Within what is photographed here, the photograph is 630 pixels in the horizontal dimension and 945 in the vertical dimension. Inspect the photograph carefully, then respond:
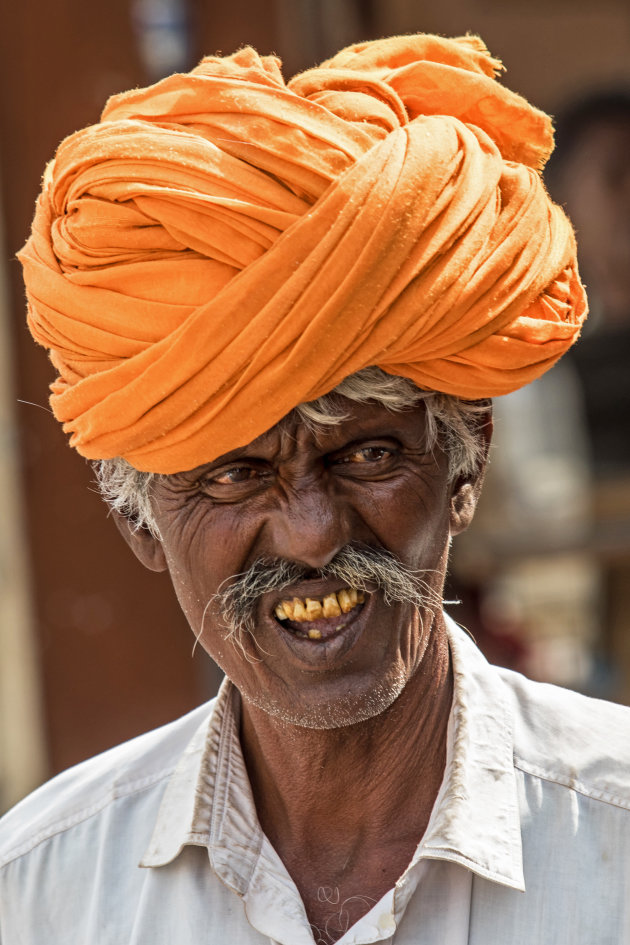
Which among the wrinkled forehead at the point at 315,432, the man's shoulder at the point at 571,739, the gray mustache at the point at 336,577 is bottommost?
the man's shoulder at the point at 571,739

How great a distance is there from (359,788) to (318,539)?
482mm

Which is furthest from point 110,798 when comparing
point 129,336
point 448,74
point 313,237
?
point 448,74

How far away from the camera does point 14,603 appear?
652cm

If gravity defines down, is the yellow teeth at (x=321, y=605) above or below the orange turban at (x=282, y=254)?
below

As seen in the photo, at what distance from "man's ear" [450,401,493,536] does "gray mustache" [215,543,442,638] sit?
20 centimetres

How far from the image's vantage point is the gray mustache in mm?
2047

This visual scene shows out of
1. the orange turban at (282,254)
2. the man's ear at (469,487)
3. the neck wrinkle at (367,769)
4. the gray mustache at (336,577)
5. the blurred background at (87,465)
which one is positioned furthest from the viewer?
the blurred background at (87,465)

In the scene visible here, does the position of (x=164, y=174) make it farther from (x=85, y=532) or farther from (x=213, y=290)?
(x=85, y=532)

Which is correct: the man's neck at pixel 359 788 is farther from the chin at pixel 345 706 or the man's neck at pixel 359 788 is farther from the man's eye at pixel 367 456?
the man's eye at pixel 367 456

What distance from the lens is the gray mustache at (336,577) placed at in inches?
80.6

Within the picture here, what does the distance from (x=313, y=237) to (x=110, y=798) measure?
43.7 inches

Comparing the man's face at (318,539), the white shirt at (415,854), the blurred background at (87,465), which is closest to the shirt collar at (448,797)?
the white shirt at (415,854)

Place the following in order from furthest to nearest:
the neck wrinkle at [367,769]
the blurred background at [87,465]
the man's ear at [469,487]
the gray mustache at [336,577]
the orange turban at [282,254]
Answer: the blurred background at [87,465] < the man's ear at [469,487] < the neck wrinkle at [367,769] < the gray mustache at [336,577] < the orange turban at [282,254]

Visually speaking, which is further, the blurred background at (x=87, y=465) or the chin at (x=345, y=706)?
the blurred background at (x=87, y=465)
